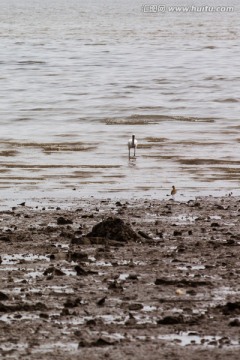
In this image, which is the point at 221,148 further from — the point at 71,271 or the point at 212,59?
the point at 212,59

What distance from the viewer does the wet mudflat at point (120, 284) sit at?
34.9 ft

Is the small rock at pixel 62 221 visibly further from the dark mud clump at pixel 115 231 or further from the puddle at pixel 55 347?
the puddle at pixel 55 347

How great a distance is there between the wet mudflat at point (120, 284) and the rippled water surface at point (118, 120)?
15.0 feet

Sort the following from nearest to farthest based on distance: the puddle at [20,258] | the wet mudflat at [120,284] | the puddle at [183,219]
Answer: the wet mudflat at [120,284] → the puddle at [20,258] → the puddle at [183,219]

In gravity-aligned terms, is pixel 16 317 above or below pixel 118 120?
above

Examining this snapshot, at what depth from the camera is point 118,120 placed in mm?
40656

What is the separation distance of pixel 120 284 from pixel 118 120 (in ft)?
91.6

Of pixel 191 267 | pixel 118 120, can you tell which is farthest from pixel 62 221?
pixel 118 120

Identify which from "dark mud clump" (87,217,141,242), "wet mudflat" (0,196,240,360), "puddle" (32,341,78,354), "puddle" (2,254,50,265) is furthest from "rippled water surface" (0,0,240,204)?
"puddle" (32,341,78,354)

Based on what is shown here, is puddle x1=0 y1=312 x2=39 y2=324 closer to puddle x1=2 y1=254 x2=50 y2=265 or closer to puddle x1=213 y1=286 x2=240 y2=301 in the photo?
puddle x1=213 y1=286 x2=240 y2=301

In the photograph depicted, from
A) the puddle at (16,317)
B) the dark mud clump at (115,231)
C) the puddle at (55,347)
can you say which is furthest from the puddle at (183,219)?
the puddle at (55,347)

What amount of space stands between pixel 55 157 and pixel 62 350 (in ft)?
60.6

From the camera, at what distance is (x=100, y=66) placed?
246 ft

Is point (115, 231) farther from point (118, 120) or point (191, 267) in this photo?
point (118, 120)
